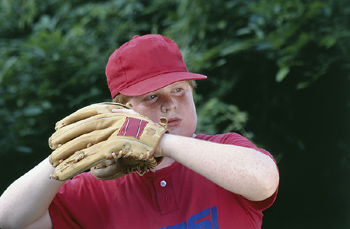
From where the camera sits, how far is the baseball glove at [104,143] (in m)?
1.45

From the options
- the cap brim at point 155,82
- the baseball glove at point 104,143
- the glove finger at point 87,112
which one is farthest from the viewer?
the cap brim at point 155,82

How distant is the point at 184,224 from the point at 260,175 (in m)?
0.33

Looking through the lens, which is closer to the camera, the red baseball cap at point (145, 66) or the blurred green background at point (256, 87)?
the red baseball cap at point (145, 66)

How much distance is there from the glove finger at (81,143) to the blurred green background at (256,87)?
1.49 meters

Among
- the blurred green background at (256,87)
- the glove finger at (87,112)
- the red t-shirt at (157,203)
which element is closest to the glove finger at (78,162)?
the glove finger at (87,112)

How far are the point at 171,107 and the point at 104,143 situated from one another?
Answer: 13.0 inches

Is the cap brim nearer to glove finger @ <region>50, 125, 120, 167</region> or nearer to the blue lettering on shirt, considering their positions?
glove finger @ <region>50, 125, 120, 167</region>

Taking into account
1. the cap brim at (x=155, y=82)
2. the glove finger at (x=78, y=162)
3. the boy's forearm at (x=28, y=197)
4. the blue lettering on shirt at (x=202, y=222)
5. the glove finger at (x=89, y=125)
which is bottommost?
the blue lettering on shirt at (x=202, y=222)

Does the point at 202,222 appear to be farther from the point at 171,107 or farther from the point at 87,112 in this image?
the point at 87,112

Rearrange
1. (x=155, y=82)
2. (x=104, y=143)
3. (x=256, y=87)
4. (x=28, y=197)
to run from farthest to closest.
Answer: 1. (x=256, y=87)
2. (x=155, y=82)
3. (x=28, y=197)
4. (x=104, y=143)

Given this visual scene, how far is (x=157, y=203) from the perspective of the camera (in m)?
1.69

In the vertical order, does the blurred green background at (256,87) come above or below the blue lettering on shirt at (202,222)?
below

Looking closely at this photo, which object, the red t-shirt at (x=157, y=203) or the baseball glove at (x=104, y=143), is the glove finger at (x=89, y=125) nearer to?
the baseball glove at (x=104, y=143)

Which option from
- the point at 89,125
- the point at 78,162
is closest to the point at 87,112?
the point at 89,125
